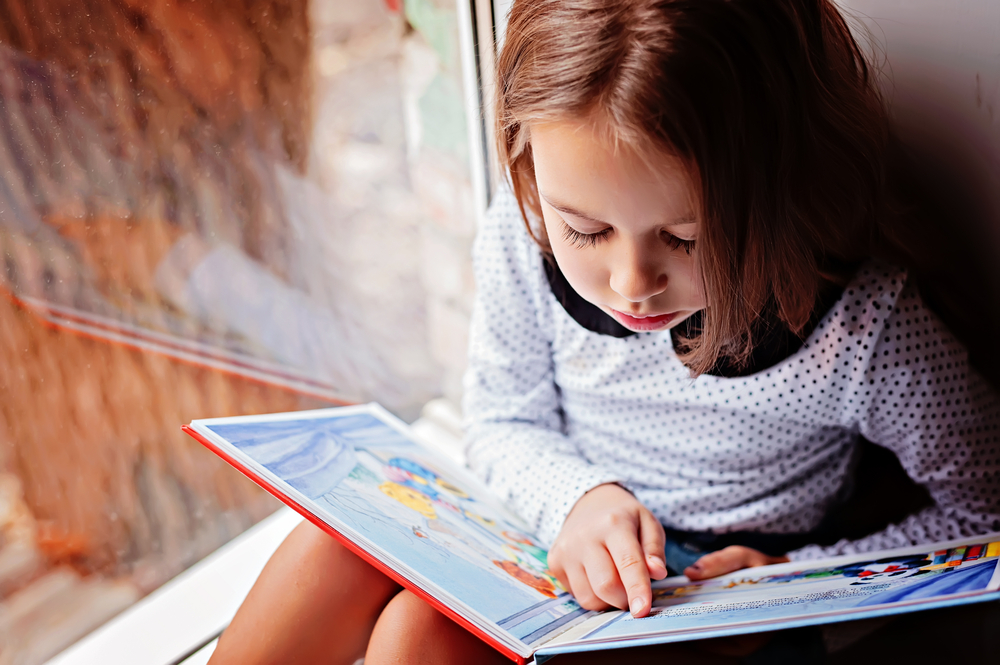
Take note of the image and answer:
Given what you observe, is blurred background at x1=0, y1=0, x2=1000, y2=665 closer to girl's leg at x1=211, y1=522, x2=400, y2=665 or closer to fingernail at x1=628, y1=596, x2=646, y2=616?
girl's leg at x1=211, y1=522, x2=400, y2=665

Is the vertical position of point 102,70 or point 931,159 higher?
point 102,70

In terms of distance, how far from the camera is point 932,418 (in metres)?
0.63

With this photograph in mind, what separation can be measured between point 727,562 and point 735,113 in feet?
1.31

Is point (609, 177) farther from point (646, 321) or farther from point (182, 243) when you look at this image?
point (182, 243)

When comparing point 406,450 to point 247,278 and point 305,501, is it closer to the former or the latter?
point 305,501

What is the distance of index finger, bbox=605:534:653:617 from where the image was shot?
549 millimetres

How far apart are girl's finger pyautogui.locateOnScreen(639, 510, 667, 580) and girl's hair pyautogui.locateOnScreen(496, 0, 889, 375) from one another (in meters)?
0.16

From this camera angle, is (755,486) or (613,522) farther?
(755,486)

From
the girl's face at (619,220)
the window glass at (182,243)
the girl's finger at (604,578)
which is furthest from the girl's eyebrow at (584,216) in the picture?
the window glass at (182,243)

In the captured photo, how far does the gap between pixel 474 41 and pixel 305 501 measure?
65cm

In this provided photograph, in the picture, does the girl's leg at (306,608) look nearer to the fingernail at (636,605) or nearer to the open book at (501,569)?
the open book at (501,569)

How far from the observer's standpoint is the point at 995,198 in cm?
64

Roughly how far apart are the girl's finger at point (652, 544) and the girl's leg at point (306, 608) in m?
0.23

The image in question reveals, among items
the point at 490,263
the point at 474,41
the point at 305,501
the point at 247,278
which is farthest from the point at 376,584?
the point at 474,41
